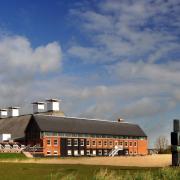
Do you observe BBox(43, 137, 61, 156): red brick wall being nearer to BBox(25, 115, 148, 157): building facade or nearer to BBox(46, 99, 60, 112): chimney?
BBox(25, 115, 148, 157): building facade

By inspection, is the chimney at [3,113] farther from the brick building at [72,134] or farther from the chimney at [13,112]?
the brick building at [72,134]

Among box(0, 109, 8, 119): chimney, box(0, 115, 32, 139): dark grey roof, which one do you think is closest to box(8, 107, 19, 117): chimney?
box(0, 115, 32, 139): dark grey roof

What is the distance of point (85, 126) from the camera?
9994 centimetres

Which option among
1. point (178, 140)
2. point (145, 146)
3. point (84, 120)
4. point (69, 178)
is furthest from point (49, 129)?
point (69, 178)

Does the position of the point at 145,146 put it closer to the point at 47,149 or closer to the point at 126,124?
the point at 126,124

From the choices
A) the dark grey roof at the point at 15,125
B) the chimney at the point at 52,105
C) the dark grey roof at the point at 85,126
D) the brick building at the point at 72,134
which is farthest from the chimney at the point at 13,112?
the dark grey roof at the point at 85,126

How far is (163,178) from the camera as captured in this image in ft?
70.6

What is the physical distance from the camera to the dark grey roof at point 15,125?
100812 mm

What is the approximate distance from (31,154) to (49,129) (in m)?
9.57

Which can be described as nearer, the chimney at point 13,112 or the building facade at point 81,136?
the building facade at point 81,136

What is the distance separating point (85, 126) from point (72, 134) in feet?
17.0

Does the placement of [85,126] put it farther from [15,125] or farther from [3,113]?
[3,113]

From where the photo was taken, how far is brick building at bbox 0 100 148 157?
3602 inches

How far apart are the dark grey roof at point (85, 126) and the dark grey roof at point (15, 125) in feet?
27.9
